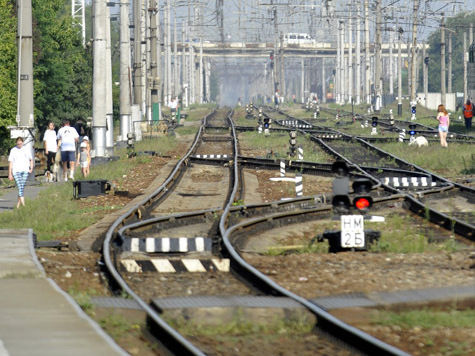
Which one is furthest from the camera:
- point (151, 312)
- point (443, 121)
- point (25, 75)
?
point (443, 121)

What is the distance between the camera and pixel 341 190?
14.6m

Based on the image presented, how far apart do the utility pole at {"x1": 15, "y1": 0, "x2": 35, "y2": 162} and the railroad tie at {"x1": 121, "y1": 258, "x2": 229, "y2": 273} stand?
1453 cm

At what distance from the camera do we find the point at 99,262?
14.3 metres

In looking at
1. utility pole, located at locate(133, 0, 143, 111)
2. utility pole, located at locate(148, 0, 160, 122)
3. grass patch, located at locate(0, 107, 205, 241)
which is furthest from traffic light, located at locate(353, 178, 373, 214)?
utility pole, located at locate(148, 0, 160, 122)

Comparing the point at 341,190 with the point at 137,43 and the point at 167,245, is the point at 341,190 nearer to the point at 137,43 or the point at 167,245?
the point at 167,245

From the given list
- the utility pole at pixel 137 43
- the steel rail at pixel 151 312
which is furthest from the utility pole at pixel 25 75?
the utility pole at pixel 137 43

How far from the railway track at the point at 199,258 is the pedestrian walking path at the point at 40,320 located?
67 centimetres

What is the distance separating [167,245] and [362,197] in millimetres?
2891

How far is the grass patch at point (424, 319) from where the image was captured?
10016 mm

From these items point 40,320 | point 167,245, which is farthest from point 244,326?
point 167,245

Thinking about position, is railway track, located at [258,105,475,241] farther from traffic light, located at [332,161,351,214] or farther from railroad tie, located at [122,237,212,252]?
railroad tie, located at [122,237,212,252]

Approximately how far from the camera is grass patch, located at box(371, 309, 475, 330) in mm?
10016

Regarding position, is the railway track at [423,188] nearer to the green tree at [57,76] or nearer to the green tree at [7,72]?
the green tree at [7,72]

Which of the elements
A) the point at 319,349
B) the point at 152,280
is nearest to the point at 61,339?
the point at 319,349
